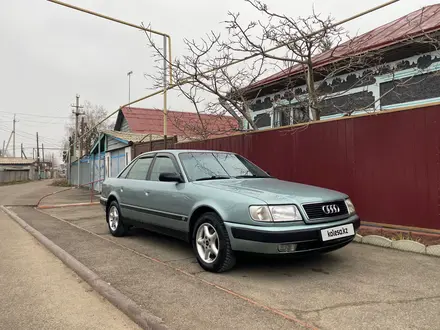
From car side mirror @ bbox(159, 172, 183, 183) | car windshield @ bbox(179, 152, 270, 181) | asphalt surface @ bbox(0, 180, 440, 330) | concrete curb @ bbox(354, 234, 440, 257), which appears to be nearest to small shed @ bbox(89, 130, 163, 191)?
car windshield @ bbox(179, 152, 270, 181)

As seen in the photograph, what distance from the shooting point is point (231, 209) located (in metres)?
4.12

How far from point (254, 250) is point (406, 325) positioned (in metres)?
1.54

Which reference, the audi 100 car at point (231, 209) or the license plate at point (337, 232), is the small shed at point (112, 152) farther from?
the license plate at point (337, 232)

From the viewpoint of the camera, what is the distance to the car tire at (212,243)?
416cm

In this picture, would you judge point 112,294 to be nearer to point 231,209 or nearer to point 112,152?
point 231,209

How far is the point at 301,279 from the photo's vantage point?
4.09 meters

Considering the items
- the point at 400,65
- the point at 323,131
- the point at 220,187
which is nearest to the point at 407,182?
the point at 323,131

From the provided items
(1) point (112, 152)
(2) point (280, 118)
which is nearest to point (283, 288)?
(2) point (280, 118)

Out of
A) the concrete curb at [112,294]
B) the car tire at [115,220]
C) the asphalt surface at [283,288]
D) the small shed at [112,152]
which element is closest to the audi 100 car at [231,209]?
the asphalt surface at [283,288]

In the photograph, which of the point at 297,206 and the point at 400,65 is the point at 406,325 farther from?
the point at 400,65

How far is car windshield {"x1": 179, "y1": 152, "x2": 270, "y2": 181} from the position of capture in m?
5.17

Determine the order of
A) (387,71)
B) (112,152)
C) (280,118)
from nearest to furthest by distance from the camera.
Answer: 1. (387,71)
2. (280,118)
3. (112,152)

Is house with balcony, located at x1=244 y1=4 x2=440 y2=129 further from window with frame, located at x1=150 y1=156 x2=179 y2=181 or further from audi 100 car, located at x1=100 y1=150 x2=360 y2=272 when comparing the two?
window with frame, located at x1=150 y1=156 x2=179 y2=181

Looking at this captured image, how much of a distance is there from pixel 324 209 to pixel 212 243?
4.41 feet
